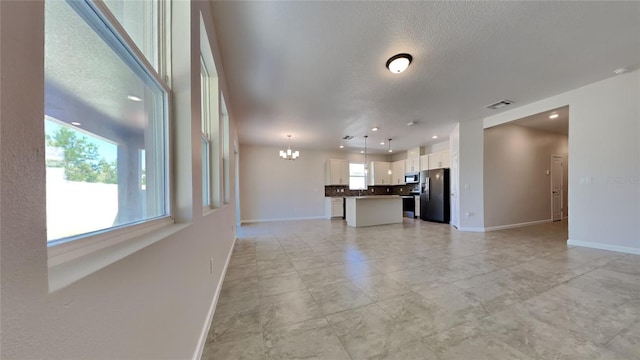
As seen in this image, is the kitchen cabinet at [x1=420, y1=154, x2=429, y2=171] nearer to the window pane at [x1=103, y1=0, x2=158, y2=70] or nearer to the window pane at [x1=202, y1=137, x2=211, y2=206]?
the window pane at [x1=202, y1=137, x2=211, y2=206]

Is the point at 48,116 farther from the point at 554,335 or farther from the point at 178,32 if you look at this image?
the point at 554,335

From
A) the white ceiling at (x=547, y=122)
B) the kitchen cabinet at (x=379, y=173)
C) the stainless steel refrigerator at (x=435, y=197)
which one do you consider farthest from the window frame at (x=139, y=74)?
the kitchen cabinet at (x=379, y=173)

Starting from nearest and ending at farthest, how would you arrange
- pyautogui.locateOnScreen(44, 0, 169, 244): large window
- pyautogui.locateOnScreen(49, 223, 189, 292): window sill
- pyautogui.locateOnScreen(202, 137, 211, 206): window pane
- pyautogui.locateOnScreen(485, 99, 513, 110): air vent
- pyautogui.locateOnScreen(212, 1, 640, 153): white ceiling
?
pyautogui.locateOnScreen(49, 223, 189, 292): window sill
pyautogui.locateOnScreen(44, 0, 169, 244): large window
pyautogui.locateOnScreen(212, 1, 640, 153): white ceiling
pyautogui.locateOnScreen(202, 137, 211, 206): window pane
pyautogui.locateOnScreen(485, 99, 513, 110): air vent

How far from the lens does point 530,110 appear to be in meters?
4.25

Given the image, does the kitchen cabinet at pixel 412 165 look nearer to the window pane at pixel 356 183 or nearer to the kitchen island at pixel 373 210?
the window pane at pixel 356 183

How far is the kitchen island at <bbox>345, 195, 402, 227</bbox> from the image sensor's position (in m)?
6.04

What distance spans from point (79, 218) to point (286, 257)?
2994 mm

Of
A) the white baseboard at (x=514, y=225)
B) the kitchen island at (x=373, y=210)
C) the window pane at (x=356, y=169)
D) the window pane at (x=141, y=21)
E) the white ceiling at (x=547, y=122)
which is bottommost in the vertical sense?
the white baseboard at (x=514, y=225)

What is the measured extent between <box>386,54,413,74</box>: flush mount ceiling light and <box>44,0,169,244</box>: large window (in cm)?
238

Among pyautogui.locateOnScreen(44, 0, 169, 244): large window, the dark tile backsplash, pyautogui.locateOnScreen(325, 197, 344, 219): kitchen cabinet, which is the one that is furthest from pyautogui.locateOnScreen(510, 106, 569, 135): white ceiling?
pyautogui.locateOnScreen(44, 0, 169, 244): large window

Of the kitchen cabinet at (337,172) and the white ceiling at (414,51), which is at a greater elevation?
the white ceiling at (414,51)

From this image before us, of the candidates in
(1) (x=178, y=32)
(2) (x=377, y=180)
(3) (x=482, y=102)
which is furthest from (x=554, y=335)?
(2) (x=377, y=180)

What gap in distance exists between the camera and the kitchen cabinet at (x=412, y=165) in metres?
7.75

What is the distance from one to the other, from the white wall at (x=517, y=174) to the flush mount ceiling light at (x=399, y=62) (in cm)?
378
